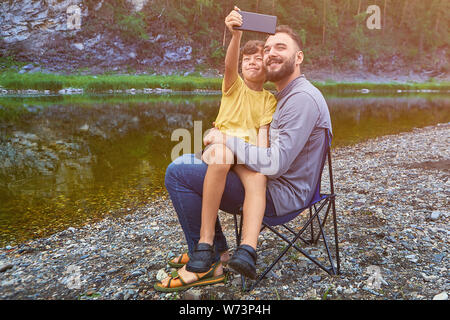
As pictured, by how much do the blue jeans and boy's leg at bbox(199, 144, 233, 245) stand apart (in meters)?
0.14

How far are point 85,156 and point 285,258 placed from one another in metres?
9.03

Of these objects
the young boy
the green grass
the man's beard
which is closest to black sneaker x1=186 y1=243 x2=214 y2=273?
the young boy

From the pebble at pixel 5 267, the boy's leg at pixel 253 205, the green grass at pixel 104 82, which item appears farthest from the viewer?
the green grass at pixel 104 82

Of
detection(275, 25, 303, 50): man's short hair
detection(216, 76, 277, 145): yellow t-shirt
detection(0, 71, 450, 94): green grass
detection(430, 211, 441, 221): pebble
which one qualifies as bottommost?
detection(430, 211, 441, 221): pebble

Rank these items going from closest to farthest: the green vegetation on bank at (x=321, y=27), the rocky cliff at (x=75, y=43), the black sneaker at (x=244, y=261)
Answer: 1. the black sneaker at (x=244, y=261)
2. the rocky cliff at (x=75, y=43)
3. the green vegetation on bank at (x=321, y=27)

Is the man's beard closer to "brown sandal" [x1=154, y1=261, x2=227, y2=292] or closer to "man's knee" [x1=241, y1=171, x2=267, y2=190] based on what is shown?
"man's knee" [x1=241, y1=171, x2=267, y2=190]

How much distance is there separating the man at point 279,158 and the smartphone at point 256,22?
0.21 m

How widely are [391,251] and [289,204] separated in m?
1.77

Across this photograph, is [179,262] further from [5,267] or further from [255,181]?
[5,267]

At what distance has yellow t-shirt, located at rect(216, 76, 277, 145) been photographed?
3314mm

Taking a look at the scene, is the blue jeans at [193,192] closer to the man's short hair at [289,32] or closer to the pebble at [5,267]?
the man's short hair at [289,32]

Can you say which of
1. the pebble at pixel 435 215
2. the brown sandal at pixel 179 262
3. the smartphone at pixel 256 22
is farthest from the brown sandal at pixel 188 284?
the pebble at pixel 435 215

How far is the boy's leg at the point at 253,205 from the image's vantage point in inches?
111
